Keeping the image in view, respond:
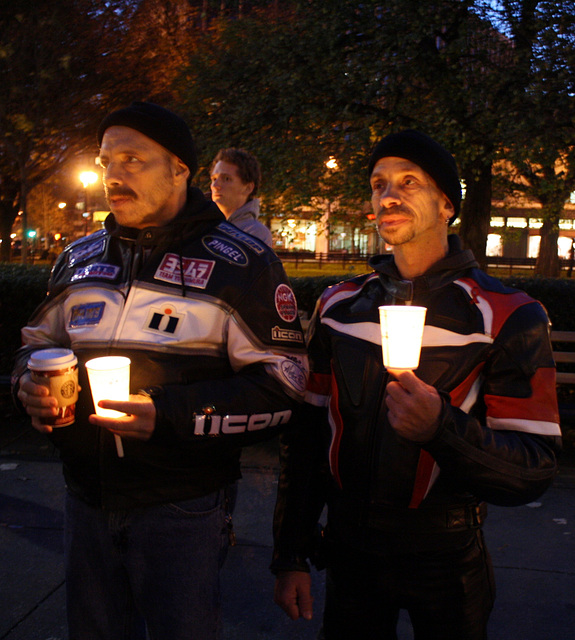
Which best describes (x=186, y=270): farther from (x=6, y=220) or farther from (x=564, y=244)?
(x=564, y=244)

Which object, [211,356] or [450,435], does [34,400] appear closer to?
[211,356]

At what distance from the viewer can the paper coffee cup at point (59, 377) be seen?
1.81 metres

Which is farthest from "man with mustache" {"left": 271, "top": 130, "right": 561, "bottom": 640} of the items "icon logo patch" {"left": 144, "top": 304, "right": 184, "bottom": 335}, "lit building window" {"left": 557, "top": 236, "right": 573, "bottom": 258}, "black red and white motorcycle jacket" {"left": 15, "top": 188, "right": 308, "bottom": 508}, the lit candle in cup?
"lit building window" {"left": 557, "top": 236, "right": 573, "bottom": 258}

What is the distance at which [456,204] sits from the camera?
214 cm

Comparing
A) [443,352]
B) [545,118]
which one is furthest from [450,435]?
[545,118]

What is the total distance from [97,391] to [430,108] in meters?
10.1

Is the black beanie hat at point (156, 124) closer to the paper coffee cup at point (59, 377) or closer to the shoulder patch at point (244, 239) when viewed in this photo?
the shoulder patch at point (244, 239)

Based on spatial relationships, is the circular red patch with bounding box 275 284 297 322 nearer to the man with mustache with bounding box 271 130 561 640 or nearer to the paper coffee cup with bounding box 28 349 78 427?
the man with mustache with bounding box 271 130 561 640

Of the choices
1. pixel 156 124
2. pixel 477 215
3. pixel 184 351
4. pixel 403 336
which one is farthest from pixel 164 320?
pixel 477 215

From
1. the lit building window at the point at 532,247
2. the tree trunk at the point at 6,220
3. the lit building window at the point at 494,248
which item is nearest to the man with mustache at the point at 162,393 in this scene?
the tree trunk at the point at 6,220

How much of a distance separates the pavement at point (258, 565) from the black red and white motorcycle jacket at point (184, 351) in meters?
1.63

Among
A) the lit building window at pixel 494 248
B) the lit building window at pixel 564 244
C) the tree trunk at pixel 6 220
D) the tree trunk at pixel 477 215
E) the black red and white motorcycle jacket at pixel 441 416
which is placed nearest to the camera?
the black red and white motorcycle jacket at pixel 441 416

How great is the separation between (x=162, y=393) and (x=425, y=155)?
111 centimetres

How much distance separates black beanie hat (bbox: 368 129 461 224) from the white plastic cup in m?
0.66
